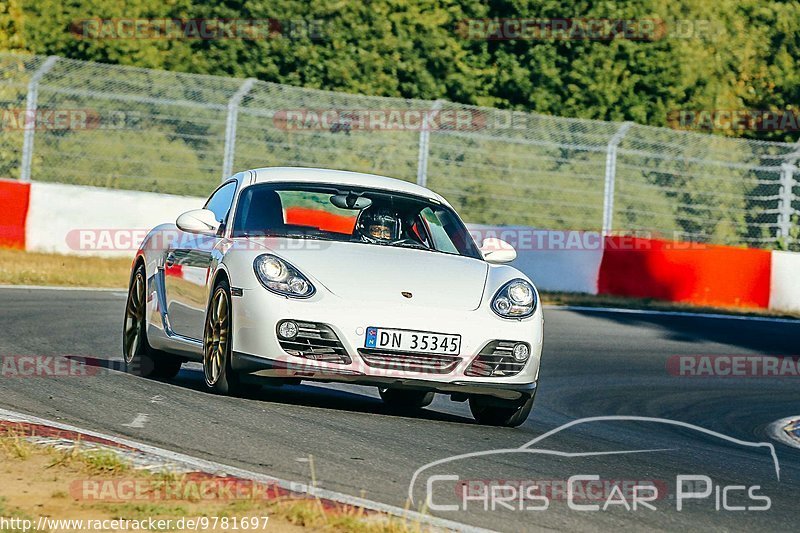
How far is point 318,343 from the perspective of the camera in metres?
8.34

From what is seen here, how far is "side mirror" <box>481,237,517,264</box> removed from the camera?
31.1ft

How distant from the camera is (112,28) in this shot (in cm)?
3116

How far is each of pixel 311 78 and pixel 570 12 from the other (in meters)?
5.77

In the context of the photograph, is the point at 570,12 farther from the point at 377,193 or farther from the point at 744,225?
the point at 377,193

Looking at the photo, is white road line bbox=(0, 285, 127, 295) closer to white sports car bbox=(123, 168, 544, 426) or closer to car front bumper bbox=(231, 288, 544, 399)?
white sports car bbox=(123, 168, 544, 426)

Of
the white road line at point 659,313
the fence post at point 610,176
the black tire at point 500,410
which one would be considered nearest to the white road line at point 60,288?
the white road line at point 659,313

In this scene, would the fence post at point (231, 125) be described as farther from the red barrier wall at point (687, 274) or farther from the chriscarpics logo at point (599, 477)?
the chriscarpics logo at point (599, 477)

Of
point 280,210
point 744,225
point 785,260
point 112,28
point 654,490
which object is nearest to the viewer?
point 654,490

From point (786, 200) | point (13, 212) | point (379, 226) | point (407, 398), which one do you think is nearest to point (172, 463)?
point (379, 226)

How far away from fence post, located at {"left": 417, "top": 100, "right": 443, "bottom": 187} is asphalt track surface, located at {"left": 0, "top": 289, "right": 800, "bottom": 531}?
29.8ft

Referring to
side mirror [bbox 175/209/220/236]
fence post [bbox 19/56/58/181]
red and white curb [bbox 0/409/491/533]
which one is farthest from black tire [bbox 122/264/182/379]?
fence post [bbox 19/56/58/181]

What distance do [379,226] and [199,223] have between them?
109 centimetres

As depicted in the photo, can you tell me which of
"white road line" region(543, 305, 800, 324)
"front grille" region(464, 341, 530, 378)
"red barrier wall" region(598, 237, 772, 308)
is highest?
"front grille" region(464, 341, 530, 378)

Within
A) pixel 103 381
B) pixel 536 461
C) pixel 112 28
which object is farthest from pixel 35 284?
pixel 112 28
